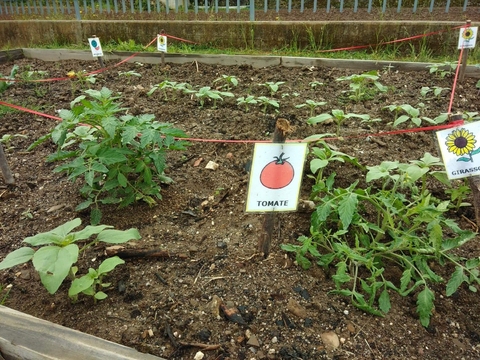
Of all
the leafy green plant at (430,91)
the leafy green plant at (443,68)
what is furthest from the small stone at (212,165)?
the leafy green plant at (443,68)

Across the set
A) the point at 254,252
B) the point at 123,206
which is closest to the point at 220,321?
the point at 254,252

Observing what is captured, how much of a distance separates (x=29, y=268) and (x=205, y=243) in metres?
0.79

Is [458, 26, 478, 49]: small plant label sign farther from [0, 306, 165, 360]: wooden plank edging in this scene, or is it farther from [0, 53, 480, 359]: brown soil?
[0, 306, 165, 360]: wooden plank edging

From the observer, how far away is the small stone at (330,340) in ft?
4.36

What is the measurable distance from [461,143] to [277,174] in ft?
2.59

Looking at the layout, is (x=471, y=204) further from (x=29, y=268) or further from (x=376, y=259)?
(x=29, y=268)

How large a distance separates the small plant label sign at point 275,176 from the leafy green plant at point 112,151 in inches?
21.2

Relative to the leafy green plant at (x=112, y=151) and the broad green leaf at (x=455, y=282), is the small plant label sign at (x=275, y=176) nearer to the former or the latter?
the leafy green plant at (x=112, y=151)

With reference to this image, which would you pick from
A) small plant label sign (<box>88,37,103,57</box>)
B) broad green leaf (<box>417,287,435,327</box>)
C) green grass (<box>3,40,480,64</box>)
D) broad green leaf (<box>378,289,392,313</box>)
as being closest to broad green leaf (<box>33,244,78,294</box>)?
broad green leaf (<box>378,289,392,313</box>)

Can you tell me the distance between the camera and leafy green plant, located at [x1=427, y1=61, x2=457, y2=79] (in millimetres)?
3400

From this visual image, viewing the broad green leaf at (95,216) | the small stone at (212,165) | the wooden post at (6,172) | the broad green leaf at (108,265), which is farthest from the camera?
the small stone at (212,165)

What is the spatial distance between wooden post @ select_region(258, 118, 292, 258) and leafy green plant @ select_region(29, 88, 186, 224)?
0.57 m

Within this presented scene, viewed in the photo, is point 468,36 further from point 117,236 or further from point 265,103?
point 117,236

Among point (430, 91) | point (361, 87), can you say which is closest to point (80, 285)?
point (361, 87)
